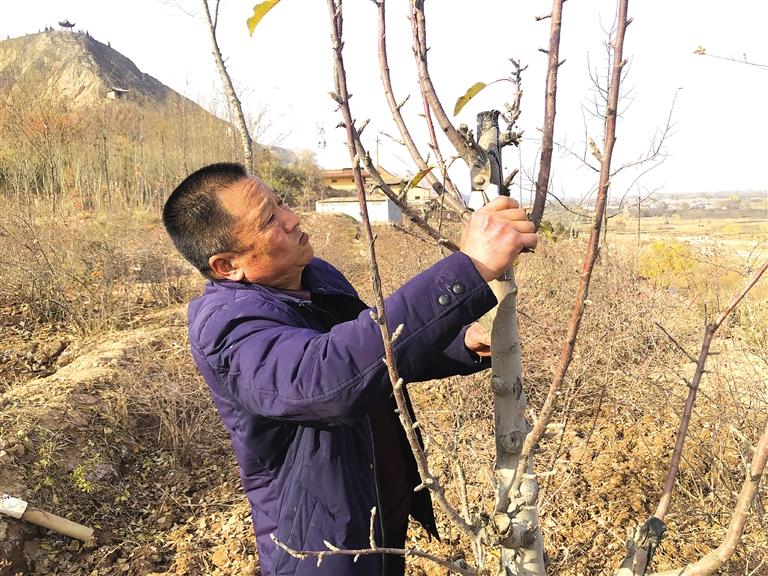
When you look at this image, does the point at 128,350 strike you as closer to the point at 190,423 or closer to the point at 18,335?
the point at 190,423

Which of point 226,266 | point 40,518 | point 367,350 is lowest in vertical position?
point 40,518

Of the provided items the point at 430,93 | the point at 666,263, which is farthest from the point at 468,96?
the point at 666,263

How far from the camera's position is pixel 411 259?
6723 mm

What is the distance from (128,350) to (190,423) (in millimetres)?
1527

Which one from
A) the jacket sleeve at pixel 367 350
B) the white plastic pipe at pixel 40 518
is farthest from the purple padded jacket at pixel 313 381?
the white plastic pipe at pixel 40 518

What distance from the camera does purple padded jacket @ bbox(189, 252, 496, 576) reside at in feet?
2.97

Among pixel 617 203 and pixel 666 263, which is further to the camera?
pixel 666 263

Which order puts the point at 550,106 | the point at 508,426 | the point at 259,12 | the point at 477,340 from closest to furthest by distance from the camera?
1. the point at 259,12
2. the point at 550,106
3. the point at 508,426
4. the point at 477,340

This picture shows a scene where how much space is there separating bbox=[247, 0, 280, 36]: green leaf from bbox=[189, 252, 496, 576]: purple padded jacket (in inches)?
18.2

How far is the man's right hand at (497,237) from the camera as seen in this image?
2.92ft

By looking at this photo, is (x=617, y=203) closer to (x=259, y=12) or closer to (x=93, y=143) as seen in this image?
(x=259, y=12)

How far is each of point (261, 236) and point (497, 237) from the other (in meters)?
0.66

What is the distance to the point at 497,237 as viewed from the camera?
0.89m

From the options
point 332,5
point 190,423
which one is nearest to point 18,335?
point 190,423
